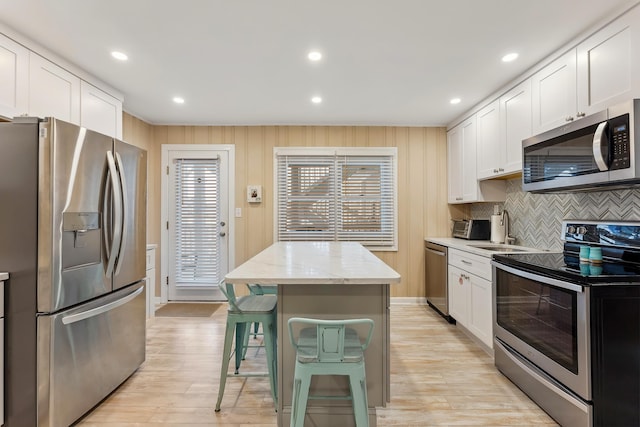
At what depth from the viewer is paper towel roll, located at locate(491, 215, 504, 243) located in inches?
132

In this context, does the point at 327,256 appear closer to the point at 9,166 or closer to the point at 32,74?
the point at 9,166

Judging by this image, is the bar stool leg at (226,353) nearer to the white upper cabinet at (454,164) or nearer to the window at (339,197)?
the window at (339,197)

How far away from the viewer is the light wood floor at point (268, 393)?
188cm

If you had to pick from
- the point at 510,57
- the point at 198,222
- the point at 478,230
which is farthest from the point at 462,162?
the point at 198,222

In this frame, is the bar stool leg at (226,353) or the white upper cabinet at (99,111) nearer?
the bar stool leg at (226,353)

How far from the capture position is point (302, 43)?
7.30ft

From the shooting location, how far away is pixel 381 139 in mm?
4246

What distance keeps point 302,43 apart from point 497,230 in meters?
2.75

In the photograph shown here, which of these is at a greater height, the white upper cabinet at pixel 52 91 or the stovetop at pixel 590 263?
the white upper cabinet at pixel 52 91

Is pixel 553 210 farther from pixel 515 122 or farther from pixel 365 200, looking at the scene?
pixel 365 200

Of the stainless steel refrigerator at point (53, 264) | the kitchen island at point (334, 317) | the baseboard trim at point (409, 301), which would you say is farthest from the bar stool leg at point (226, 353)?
the baseboard trim at point (409, 301)

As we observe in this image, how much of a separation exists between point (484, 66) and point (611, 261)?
1.72 metres

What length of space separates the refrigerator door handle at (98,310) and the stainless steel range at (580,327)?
106 inches

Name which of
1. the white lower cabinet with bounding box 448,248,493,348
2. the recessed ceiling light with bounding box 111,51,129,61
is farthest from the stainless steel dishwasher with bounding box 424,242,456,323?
the recessed ceiling light with bounding box 111,51,129,61
